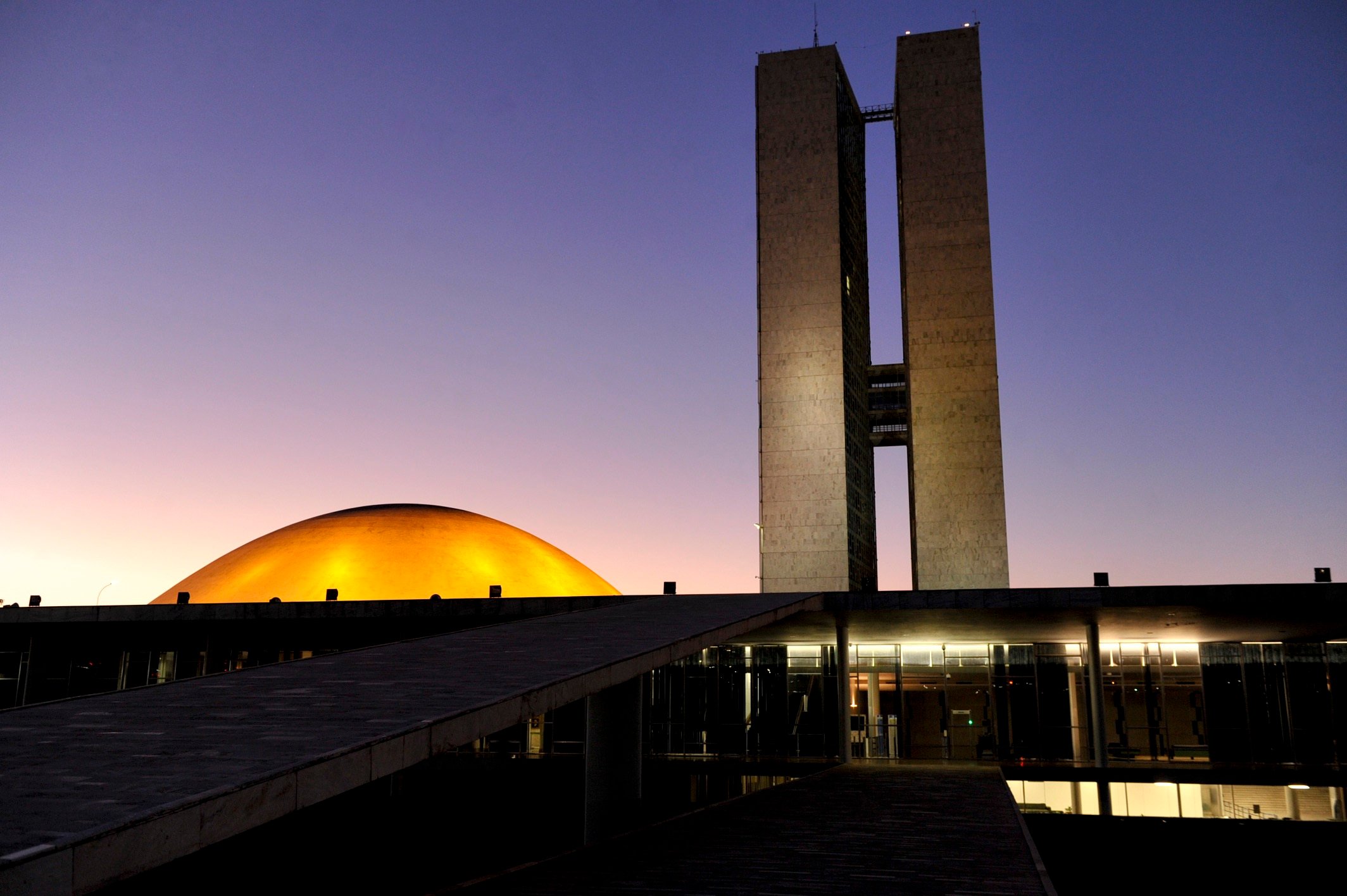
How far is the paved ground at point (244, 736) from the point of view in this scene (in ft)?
20.2

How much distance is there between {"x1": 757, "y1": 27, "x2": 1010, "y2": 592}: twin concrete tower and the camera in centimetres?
6856

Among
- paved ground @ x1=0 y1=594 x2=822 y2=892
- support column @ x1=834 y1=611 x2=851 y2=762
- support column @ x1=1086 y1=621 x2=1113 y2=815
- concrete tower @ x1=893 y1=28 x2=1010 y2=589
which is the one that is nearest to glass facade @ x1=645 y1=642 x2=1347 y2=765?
support column @ x1=1086 y1=621 x2=1113 y2=815

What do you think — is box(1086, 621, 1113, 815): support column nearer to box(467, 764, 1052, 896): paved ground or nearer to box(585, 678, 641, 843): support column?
box(467, 764, 1052, 896): paved ground

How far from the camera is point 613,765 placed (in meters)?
16.3

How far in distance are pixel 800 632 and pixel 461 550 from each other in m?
20.5

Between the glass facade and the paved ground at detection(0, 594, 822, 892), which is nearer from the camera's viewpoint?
the paved ground at detection(0, 594, 822, 892)

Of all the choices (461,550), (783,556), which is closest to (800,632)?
(461,550)

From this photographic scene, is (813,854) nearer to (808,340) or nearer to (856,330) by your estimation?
(808,340)

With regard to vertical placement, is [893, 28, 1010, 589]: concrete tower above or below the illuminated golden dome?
above

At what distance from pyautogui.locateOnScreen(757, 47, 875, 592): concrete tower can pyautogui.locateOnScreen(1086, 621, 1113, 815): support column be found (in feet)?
135

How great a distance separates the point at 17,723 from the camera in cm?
952

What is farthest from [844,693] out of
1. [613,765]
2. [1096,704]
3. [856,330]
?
[856,330]

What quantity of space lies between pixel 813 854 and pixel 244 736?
709cm

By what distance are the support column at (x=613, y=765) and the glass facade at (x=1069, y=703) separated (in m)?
14.9
